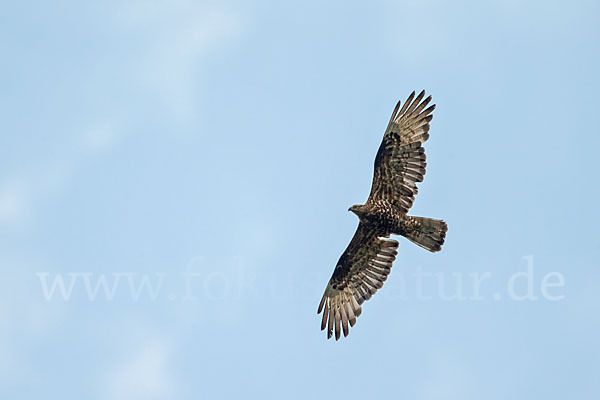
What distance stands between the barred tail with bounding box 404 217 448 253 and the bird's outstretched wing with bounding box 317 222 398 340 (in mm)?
1058

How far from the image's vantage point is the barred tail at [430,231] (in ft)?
60.2

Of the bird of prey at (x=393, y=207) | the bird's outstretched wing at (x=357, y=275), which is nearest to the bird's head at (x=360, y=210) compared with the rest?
the bird of prey at (x=393, y=207)

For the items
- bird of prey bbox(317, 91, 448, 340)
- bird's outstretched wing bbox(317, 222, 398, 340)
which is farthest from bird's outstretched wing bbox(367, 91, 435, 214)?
bird's outstretched wing bbox(317, 222, 398, 340)

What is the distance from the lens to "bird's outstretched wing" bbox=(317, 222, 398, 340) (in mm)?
19422

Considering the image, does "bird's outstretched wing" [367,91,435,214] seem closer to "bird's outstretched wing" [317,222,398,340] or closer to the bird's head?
the bird's head

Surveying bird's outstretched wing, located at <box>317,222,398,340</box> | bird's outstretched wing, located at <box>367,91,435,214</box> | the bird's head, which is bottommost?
bird's outstretched wing, located at <box>317,222,398,340</box>

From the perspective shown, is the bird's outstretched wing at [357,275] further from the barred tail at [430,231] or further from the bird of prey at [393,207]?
→ the barred tail at [430,231]

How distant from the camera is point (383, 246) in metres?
19.4

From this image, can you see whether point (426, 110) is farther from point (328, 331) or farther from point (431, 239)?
point (328, 331)

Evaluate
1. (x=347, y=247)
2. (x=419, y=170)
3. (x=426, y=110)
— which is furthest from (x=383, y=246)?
(x=426, y=110)

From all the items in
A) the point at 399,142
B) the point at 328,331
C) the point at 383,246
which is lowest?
the point at 328,331

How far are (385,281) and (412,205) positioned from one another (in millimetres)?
2043

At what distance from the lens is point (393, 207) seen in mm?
A: 18672

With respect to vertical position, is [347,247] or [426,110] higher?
[426,110]
